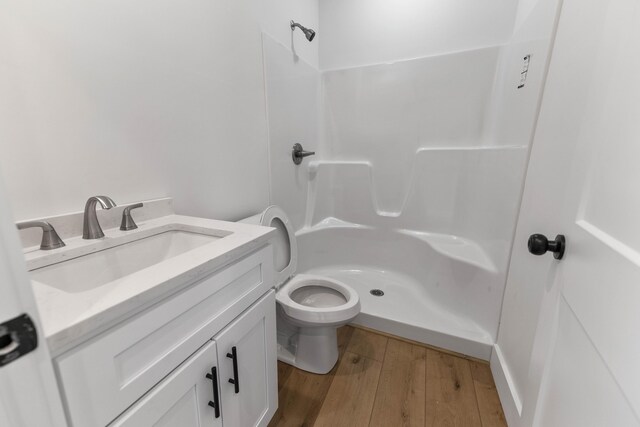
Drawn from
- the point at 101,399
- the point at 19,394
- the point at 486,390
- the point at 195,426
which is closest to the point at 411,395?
the point at 486,390

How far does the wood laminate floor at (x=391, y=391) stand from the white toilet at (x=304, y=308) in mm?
76

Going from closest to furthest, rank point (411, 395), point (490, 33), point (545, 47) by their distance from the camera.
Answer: point (545, 47), point (411, 395), point (490, 33)

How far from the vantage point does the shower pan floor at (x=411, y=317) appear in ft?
4.81

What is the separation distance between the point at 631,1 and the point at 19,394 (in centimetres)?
105

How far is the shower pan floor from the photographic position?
1.47 m

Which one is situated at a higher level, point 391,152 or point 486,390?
point 391,152

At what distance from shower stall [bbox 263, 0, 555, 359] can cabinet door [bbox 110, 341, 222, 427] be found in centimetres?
113

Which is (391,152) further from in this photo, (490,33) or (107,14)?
(107,14)

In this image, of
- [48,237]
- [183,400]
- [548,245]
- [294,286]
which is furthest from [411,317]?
[48,237]

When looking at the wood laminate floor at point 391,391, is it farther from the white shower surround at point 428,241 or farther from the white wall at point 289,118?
the white wall at point 289,118

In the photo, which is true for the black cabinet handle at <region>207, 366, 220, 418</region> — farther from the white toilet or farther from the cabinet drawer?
the white toilet

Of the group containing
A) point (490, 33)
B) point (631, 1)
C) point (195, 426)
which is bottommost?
point (195, 426)

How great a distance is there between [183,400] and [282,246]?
89cm

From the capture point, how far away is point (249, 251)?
816 mm
